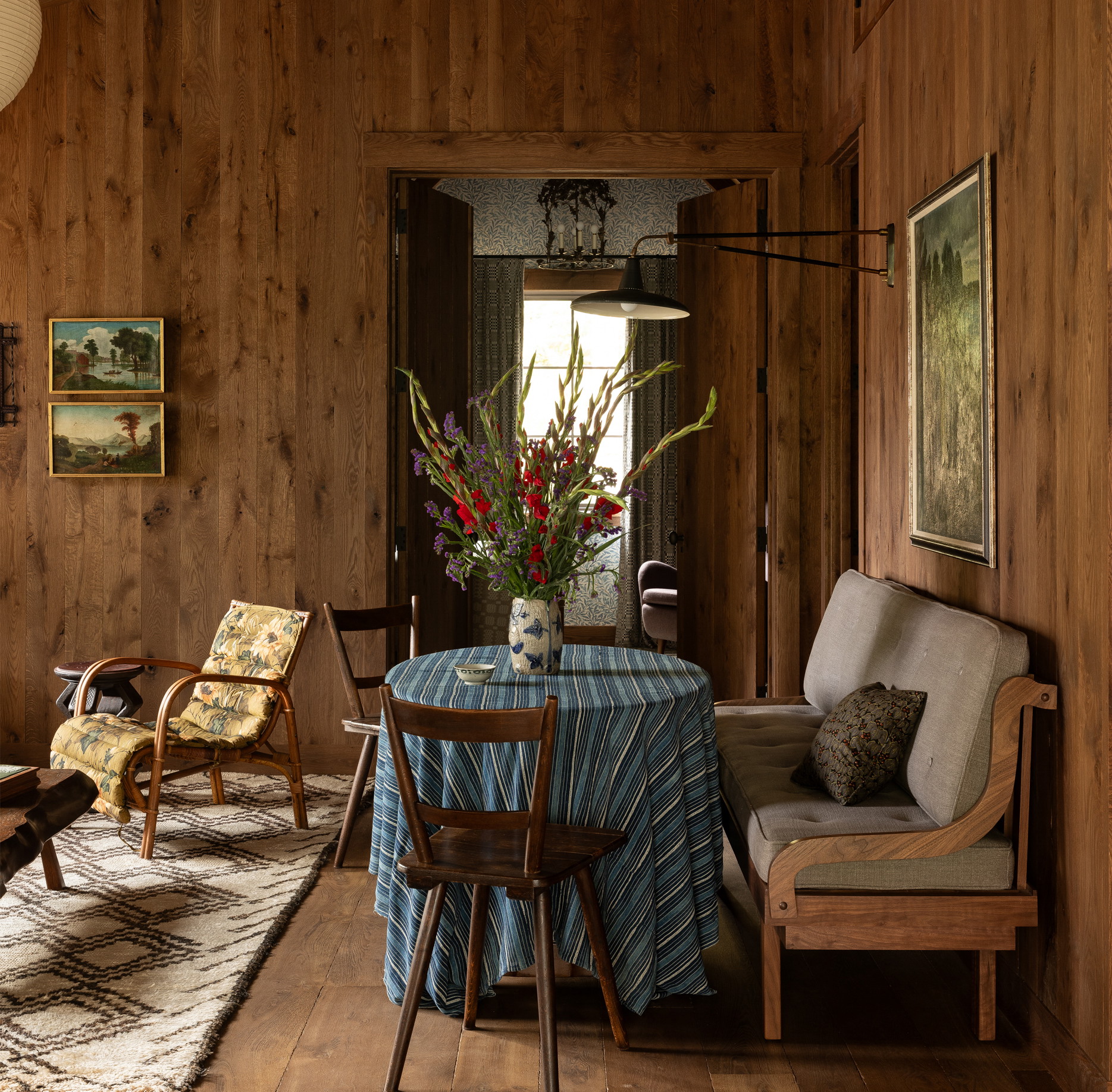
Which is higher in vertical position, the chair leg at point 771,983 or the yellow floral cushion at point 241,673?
the yellow floral cushion at point 241,673

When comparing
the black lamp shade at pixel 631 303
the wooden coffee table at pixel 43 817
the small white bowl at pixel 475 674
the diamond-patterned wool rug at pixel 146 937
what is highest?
the black lamp shade at pixel 631 303

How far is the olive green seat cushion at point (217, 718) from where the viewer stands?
379cm

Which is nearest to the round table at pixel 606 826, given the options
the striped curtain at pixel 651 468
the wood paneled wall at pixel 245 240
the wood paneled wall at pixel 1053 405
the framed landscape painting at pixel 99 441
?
the wood paneled wall at pixel 1053 405

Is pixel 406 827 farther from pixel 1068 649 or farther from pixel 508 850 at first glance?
pixel 1068 649

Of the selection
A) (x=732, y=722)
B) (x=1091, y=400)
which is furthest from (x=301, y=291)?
(x=1091, y=400)

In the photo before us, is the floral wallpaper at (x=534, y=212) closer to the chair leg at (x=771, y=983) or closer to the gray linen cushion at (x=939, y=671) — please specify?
the gray linen cushion at (x=939, y=671)

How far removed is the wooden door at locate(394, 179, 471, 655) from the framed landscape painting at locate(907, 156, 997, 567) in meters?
2.41

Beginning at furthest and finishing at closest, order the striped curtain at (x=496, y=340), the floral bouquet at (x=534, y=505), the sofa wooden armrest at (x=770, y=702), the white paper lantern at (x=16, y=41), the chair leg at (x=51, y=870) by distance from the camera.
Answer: the striped curtain at (x=496, y=340), the sofa wooden armrest at (x=770, y=702), the chair leg at (x=51, y=870), the white paper lantern at (x=16, y=41), the floral bouquet at (x=534, y=505)

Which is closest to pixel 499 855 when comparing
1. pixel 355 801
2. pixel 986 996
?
pixel 986 996

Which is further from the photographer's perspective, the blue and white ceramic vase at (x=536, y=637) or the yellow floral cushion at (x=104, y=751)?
the yellow floral cushion at (x=104, y=751)

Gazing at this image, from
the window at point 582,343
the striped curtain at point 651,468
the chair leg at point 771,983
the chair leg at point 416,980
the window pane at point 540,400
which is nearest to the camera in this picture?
the chair leg at point 416,980

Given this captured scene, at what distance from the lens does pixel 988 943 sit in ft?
8.32

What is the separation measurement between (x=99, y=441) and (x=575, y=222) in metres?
4.23

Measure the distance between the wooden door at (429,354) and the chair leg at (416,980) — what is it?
2.67 m
